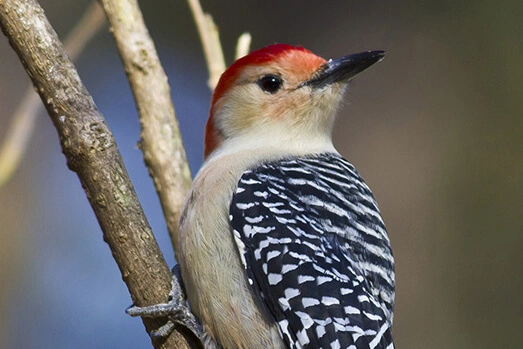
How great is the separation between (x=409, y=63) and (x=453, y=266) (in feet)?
6.20

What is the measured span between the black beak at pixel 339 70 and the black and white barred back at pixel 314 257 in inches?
28.1

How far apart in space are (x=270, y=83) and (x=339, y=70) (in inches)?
16.2

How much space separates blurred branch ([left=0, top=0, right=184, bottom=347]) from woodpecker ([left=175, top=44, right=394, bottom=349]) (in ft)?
1.23

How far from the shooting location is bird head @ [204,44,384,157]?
183 inches

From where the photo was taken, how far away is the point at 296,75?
468cm

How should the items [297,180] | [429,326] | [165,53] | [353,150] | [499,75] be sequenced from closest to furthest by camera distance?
[297,180]
[429,326]
[353,150]
[499,75]
[165,53]

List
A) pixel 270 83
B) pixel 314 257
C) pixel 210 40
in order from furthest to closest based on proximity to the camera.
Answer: pixel 210 40
pixel 270 83
pixel 314 257

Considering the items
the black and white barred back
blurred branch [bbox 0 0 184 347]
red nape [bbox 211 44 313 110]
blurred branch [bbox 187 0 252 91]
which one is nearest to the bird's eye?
red nape [bbox 211 44 313 110]

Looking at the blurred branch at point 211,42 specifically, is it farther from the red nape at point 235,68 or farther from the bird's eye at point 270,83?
the bird's eye at point 270,83

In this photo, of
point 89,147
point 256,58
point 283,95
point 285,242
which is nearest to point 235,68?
point 256,58

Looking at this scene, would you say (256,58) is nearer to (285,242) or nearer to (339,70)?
(339,70)

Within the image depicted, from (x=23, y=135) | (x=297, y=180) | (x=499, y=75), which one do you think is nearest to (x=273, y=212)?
(x=297, y=180)

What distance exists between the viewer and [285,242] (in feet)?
12.2

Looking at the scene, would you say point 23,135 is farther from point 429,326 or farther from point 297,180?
point 429,326
